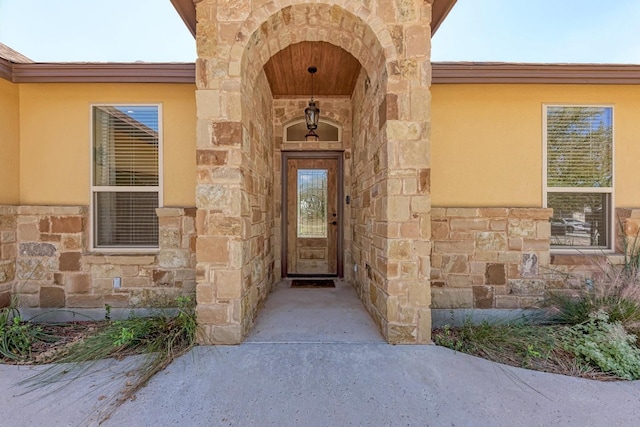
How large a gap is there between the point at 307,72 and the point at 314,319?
3.05 meters

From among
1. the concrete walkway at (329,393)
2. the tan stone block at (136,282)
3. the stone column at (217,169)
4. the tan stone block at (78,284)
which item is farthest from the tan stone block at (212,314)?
the tan stone block at (78,284)

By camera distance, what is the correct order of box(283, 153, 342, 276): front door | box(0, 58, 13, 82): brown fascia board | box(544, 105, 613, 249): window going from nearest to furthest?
box(0, 58, 13, 82): brown fascia board
box(544, 105, 613, 249): window
box(283, 153, 342, 276): front door

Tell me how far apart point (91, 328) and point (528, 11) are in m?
9.01

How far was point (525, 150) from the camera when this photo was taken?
11.0 feet

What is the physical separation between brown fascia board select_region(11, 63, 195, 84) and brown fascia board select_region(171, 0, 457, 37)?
1.72ft

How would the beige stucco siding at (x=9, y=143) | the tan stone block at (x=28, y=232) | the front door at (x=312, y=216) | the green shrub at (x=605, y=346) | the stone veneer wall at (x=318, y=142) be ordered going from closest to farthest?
the green shrub at (x=605, y=346) → the beige stucco siding at (x=9, y=143) → the tan stone block at (x=28, y=232) → the stone veneer wall at (x=318, y=142) → the front door at (x=312, y=216)

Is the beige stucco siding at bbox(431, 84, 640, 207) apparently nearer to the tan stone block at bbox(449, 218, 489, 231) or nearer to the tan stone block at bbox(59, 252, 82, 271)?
the tan stone block at bbox(449, 218, 489, 231)

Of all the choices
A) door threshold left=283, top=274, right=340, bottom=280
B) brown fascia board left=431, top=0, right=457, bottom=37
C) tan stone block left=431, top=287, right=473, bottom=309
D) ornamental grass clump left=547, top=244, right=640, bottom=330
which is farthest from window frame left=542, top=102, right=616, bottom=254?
door threshold left=283, top=274, right=340, bottom=280

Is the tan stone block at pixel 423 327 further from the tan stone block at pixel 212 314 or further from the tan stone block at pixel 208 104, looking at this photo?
the tan stone block at pixel 208 104

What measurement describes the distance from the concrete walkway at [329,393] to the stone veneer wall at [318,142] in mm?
2181

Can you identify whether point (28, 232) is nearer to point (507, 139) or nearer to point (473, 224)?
point (473, 224)

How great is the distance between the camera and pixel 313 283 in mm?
4484

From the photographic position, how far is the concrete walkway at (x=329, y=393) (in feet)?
5.76

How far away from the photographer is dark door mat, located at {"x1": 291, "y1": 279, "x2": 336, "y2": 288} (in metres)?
4.33
